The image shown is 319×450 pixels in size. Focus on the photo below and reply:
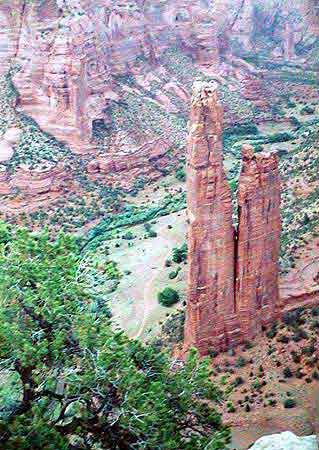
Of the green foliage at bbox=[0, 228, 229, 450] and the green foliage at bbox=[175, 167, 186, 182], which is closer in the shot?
the green foliage at bbox=[0, 228, 229, 450]

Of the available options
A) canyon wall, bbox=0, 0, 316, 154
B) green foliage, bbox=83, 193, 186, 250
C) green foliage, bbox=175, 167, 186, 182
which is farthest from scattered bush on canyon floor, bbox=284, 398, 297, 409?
green foliage, bbox=175, 167, 186, 182

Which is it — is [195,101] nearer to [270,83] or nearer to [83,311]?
[83,311]

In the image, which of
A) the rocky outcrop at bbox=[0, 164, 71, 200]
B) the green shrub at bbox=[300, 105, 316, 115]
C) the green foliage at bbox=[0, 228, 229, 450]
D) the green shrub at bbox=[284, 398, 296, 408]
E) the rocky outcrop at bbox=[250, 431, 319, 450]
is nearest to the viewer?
the rocky outcrop at bbox=[250, 431, 319, 450]

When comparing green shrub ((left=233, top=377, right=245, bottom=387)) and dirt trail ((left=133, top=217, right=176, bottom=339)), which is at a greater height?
green shrub ((left=233, top=377, right=245, bottom=387))

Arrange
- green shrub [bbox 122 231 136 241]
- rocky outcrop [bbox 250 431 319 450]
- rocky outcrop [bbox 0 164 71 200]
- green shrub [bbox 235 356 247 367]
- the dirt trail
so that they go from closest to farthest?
rocky outcrop [bbox 250 431 319 450], green shrub [bbox 235 356 247 367], the dirt trail, green shrub [bbox 122 231 136 241], rocky outcrop [bbox 0 164 71 200]

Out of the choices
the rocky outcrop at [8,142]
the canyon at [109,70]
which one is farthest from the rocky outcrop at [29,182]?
the rocky outcrop at [8,142]

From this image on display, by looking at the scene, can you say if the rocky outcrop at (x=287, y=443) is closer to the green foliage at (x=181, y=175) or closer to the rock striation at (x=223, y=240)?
the rock striation at (x=223, y=240)

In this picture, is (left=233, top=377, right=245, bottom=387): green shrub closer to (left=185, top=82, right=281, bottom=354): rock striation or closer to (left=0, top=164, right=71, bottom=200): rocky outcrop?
(left=185, top=82, right=281, bottom=354): rock striation

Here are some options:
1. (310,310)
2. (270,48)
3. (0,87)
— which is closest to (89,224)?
(0,87)

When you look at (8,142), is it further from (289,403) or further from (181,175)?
(289,403)
